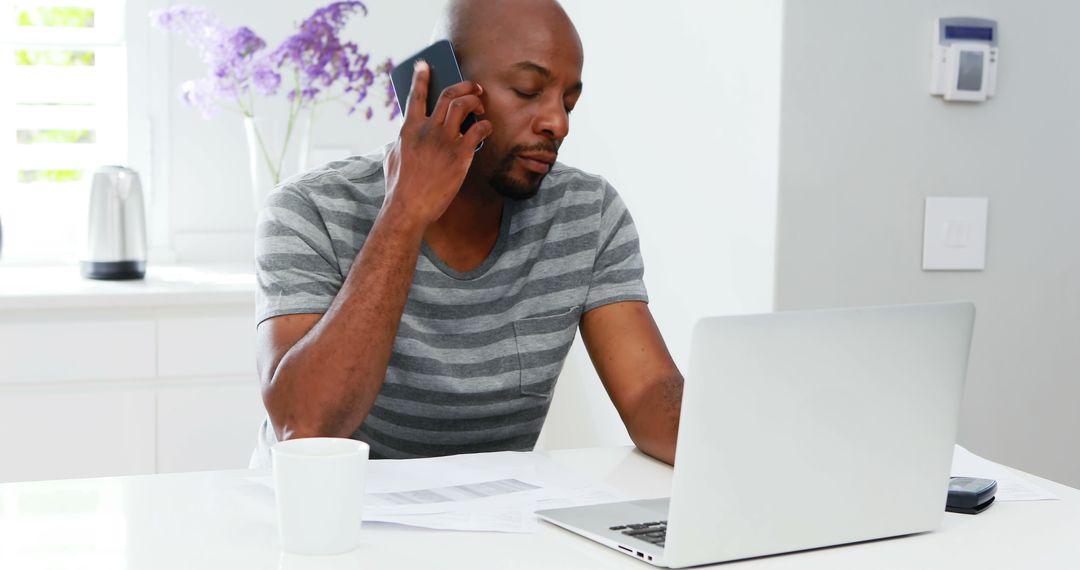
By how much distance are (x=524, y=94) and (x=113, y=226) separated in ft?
4.27

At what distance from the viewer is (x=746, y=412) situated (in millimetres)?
820

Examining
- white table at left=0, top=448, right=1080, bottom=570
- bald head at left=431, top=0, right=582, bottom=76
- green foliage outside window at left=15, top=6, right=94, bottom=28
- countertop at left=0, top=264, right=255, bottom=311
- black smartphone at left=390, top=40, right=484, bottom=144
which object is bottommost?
white table at left=0, top=448, right=1080, bottom=570

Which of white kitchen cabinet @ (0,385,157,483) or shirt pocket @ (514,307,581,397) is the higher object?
shirt pocket @ (514,307,581,397)

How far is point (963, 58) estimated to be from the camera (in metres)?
1.79

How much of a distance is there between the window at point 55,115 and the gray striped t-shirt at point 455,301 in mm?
1502

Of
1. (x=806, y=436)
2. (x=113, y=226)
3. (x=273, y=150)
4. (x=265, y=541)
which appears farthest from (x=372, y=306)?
(x=273, y=150)

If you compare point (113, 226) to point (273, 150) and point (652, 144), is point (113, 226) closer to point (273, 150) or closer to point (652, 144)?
point (273, 150)

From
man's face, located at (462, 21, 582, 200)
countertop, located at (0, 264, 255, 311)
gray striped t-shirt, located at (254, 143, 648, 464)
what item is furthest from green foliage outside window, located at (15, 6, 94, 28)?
man's face, located at (462, 21, 582, 200)

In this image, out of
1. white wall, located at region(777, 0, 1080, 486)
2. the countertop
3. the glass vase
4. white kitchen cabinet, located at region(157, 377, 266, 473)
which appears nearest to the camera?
white wall, located at region(777, 0, 1080, 486)

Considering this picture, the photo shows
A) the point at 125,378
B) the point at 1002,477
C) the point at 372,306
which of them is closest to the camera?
the point at 1002,477

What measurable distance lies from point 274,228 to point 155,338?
1.01 meters

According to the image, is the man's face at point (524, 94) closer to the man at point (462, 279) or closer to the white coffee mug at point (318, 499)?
the man at point (462, 279)

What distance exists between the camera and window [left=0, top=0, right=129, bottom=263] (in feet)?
8.96

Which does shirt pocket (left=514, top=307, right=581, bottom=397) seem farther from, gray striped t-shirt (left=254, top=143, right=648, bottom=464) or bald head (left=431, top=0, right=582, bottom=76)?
bald head (left=431, top=0, right=582, bottom=76)
